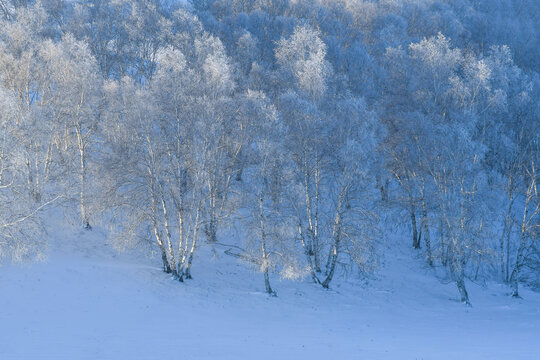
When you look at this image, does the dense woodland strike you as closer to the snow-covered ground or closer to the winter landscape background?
the winter landscape background

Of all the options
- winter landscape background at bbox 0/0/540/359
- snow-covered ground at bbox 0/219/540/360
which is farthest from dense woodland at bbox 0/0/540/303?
snow-covered ground at bbox 0/219/540/360

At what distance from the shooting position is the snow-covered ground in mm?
14219

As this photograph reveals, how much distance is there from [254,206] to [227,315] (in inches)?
227

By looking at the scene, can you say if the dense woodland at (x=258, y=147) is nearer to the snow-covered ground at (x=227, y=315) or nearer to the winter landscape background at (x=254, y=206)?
the winter landscape background at (x=254, y=206)

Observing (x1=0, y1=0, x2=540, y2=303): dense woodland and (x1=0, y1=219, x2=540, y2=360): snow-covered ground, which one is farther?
(x1=0, y1=0, x2=540, y2=303): dense woodland

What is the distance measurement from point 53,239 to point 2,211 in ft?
24.7

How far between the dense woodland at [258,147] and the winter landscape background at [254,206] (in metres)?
0.16

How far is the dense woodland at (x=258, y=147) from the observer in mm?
22438

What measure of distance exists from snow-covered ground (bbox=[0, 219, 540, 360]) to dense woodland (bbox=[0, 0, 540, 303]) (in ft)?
4.66

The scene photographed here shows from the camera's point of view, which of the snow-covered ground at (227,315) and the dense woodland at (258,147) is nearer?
the snow-covered ground at (227,315)

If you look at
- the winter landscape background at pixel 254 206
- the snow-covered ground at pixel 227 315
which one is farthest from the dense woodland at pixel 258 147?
the snow-covered ground at pixel 227 315

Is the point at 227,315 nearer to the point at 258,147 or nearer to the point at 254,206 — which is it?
the point at 254,206

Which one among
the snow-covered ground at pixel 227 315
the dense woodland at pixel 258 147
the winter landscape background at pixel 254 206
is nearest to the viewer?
the snow-covered ground at pixel 227 315

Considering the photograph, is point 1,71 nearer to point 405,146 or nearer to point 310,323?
point 310,323
